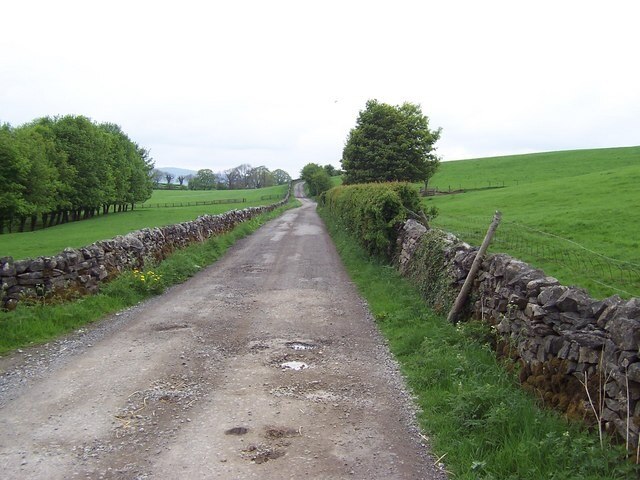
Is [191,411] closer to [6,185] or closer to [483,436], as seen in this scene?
[483,436]

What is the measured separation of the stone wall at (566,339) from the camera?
175 inches

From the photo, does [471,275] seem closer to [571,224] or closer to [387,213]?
[387,213]

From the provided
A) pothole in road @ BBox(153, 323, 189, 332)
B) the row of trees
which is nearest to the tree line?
the row of trees

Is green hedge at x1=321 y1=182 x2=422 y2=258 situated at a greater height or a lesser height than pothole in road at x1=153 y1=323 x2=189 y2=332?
greater

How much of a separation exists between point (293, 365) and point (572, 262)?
959cm

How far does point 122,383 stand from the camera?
22.3ft

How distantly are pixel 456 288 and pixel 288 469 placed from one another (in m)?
5.76

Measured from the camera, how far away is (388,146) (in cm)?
4259

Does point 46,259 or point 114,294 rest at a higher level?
point 46,259

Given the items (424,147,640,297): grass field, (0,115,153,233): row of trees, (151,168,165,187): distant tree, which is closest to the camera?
(424,147,640,297): grass field

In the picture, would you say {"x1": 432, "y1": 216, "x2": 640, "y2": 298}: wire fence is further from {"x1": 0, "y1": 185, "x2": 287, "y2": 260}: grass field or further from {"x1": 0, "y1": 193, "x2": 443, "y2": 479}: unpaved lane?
{"x1": 0, "y1": 185, "x2": 287, "y2": 260}: grass field

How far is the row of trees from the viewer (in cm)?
4291

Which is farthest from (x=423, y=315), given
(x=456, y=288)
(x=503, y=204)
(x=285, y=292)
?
(x=503, y=204)

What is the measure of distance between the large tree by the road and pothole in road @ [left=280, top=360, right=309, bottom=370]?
3505 cm
